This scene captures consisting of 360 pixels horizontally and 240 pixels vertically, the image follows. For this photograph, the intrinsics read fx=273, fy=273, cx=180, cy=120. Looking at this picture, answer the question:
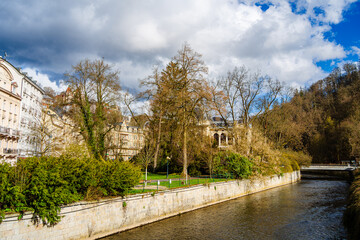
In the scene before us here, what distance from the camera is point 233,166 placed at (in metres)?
32.1

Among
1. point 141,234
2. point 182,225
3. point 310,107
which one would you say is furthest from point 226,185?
point 310,107

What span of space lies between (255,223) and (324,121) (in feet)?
209

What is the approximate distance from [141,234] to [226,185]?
14454 mm

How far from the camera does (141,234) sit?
1576 centimetres

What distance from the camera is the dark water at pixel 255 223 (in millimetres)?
16078

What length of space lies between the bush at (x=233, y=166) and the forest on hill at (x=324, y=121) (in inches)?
666

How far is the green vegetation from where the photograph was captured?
11242 millimetres

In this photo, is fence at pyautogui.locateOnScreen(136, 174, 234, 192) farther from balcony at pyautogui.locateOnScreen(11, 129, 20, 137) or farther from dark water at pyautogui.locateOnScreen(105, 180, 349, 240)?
balcony at pyautogui.locateOnScreen(11, 129, 20, 137)

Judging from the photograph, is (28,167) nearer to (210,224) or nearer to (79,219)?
(79,219)

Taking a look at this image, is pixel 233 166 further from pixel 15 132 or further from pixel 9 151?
pixel 15 132

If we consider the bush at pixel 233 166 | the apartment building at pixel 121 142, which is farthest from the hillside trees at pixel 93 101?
the bush at pixel 233 166

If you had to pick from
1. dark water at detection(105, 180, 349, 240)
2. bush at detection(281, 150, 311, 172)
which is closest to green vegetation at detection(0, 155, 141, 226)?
dark water at detection(105, 180, 349, 240)

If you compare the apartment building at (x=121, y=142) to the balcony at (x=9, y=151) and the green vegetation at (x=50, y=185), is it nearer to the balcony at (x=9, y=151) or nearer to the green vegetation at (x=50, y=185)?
the balcony at (x=9, y=151)

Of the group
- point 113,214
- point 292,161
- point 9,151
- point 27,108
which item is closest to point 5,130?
point 9,151
